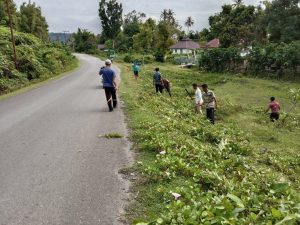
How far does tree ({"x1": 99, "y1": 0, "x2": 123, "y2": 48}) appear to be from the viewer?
8750 cm

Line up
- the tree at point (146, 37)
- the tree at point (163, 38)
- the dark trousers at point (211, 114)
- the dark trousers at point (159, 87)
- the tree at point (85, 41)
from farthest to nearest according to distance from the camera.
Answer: the tree at point (85, 41) < the tree at point (146, 37) < the tree at point (163, 38) < the dark trousers at point (159, 87) < the dark trousers at point (211, 114)

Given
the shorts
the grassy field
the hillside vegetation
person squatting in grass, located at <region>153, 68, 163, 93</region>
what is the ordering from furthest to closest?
the hillside vegetation, person squatting in grass, located at <region>153, 68, 163, 93</region>, the shorts, the grassy field

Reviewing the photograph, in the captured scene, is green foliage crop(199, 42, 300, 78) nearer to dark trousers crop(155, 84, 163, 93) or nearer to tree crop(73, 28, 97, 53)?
dark trousers crop(155, 84, 163, 93)

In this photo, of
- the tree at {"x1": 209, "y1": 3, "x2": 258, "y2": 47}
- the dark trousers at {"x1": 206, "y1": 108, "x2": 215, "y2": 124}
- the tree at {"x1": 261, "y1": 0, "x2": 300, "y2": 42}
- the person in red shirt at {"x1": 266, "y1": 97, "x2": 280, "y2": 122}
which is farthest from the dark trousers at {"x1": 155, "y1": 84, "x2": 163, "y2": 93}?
the tree at {"x1": 209, "y1": 3, "x2": 258, "y2": 47}

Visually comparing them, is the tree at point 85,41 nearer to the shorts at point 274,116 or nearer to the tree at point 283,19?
the tree at point 283,19

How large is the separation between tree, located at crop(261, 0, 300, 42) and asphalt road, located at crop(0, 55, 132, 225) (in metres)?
40.8

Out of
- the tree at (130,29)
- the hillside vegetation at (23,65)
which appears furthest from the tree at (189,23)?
the hillside vegetation at (23,65)

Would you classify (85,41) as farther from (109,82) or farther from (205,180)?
(205,180)

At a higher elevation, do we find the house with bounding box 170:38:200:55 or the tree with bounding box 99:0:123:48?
the tree with bounding box 99:0:123:48

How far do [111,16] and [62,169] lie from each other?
84.6 m

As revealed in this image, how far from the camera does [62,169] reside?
24.0ft

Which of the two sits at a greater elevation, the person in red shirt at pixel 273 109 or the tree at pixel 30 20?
the tree at pixel 30 20

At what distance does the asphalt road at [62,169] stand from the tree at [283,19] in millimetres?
40784

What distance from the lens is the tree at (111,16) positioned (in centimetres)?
8750
